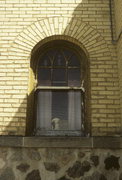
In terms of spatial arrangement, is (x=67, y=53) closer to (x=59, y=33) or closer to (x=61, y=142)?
(x=59, y=33)

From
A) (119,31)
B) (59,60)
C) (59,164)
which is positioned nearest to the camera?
(59,164)

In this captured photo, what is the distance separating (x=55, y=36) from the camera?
460cm

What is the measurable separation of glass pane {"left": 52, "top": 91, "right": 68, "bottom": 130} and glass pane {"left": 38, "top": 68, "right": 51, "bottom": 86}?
0.24m

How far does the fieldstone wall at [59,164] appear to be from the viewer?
12.5ft

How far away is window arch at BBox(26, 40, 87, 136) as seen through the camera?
172 inches

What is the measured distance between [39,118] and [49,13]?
1.96m

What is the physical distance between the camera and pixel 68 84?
4.58 meters

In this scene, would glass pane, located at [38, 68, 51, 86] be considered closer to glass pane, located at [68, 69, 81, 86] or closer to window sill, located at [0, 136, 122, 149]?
glass pane, located at [68, 69, 81, 86]

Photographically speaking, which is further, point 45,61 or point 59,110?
point 45,61

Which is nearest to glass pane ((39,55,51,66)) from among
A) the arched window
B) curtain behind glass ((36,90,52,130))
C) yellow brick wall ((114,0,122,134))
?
the arched window

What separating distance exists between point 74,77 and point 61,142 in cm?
130

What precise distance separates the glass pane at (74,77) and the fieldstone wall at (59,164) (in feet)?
4.08

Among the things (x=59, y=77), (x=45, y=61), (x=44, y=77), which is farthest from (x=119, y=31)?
(x=44, y=77)

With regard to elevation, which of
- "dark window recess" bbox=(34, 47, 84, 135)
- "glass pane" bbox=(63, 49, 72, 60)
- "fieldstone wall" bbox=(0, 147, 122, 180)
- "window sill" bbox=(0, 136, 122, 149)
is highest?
"glass pane" bbox=(63, 49, 72, 60)
